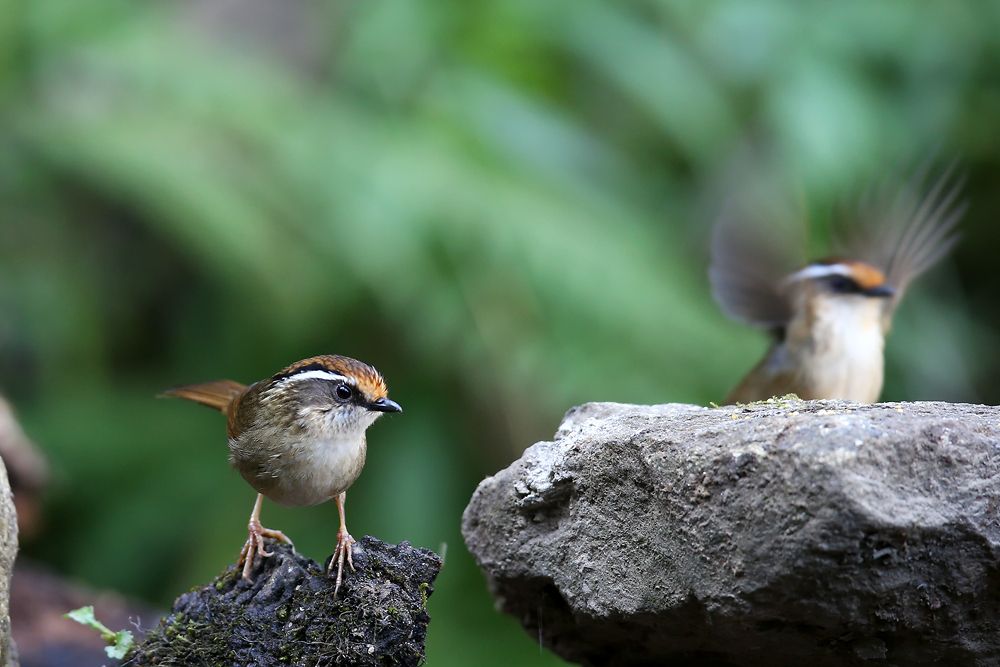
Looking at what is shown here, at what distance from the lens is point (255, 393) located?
143 inches

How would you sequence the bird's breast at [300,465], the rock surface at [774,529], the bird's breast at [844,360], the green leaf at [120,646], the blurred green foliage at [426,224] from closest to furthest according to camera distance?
the rock surface at [774,529] → the green leaf at [120,646] → the bird's breast at [300,465] → the bird's breast at [844,360] → the blurred green foliage at [426,224]

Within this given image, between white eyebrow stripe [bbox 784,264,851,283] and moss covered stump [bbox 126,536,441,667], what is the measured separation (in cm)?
285

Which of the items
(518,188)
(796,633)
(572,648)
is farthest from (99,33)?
(796,633)

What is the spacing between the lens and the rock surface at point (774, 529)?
2.62 metres

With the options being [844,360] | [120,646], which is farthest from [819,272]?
[120,646]

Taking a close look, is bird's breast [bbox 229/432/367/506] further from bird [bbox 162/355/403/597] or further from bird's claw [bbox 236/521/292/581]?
bird's claw [bbox 236/521/292/581]

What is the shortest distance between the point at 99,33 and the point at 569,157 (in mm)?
3172

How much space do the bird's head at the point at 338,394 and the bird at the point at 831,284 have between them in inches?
90.8

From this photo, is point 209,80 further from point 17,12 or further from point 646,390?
point 646,390

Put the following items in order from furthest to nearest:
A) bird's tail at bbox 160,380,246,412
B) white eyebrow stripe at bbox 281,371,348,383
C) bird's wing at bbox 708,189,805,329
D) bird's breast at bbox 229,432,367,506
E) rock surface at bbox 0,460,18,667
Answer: bird's wing at bbox 708,189,805,329 < bird's tail at bbox 160,380,246,412 < white eyebrow stripe at bbox 281,371,348,383 < bird's breast at bbox 229,432,367,506 < rock surface at bbox 0,460,18,667

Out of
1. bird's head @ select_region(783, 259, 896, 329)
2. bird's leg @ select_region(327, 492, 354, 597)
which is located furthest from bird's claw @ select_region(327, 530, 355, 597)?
bird's head @ select_region(783, 259, 896, 329)

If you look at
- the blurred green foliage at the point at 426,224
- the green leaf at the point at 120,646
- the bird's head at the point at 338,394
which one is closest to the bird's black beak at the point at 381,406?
the bird's head at the point at 338,394

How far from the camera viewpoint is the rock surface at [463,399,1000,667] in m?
2.62

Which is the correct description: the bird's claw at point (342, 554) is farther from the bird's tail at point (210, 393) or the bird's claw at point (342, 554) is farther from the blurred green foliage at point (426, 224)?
the blurred green foliage at point (426, 224)
